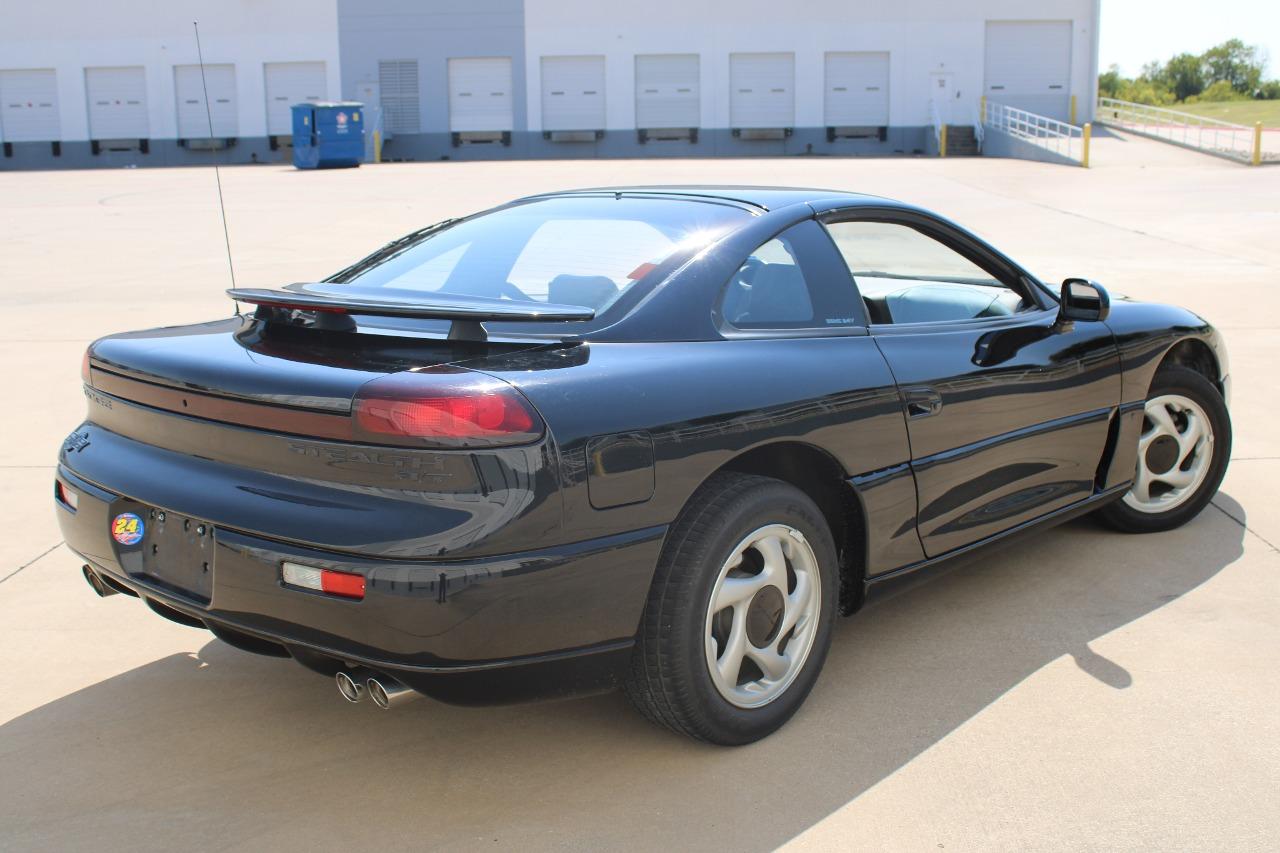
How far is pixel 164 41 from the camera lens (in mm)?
46094

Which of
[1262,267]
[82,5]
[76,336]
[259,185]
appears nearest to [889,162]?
[259,185]

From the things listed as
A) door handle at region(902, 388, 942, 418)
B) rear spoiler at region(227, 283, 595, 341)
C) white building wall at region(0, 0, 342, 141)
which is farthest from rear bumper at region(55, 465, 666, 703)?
white building wall at region(0, 0, 342, 141)

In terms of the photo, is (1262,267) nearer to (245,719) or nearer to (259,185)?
(245,719)

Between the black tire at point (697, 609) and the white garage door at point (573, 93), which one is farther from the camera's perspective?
the white garage door at point (573, 93)

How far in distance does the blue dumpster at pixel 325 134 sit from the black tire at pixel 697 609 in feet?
117

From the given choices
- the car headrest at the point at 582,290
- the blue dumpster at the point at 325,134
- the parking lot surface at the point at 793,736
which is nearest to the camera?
the parking lot surface at the point at 793,736

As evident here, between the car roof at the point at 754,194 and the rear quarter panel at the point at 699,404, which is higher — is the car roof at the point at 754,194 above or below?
above

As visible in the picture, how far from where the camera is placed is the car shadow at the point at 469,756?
2836mm

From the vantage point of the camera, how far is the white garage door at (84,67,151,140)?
153 ft

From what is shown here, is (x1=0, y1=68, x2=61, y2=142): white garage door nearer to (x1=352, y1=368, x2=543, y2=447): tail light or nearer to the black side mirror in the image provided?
the black side mirror

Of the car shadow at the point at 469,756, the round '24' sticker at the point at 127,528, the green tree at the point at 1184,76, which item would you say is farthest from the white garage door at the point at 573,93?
the green tree at the point at 1184,76

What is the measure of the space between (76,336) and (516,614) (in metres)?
8.11

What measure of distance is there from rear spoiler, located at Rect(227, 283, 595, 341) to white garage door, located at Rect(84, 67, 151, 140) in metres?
48.7

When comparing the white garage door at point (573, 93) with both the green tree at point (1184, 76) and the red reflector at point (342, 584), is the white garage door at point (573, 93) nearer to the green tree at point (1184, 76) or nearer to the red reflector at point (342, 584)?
the red reflector at point (342, 584)
